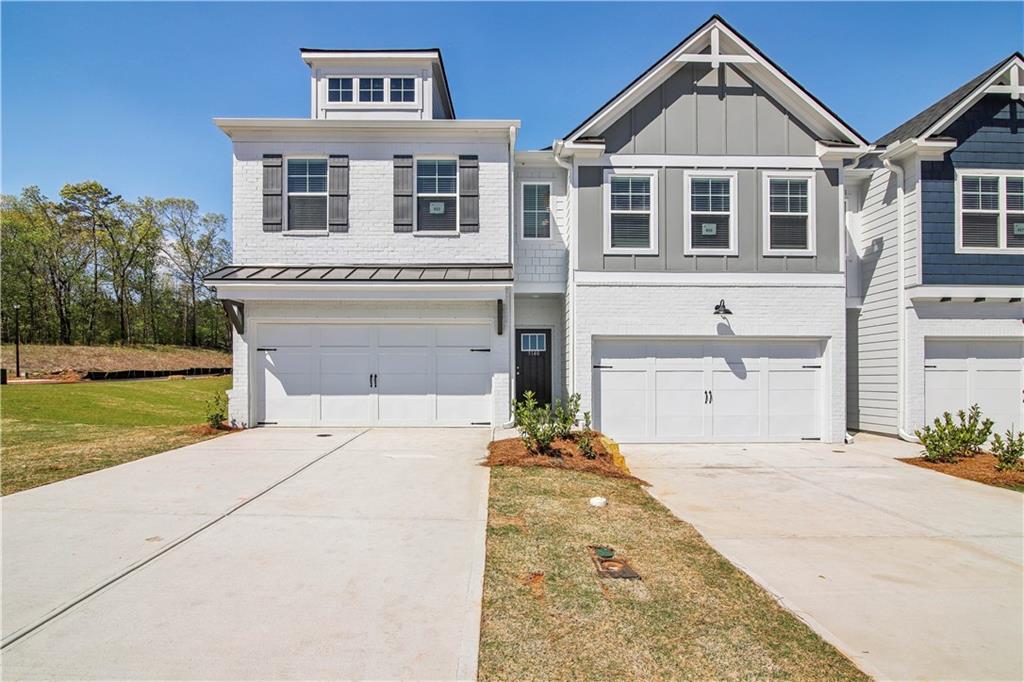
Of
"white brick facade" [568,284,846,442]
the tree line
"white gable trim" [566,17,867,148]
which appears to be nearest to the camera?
"white gable trim" [566,17,867,148]

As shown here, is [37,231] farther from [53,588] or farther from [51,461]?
[53,588]

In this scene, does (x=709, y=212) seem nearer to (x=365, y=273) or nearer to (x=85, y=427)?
(x=365, y=273)

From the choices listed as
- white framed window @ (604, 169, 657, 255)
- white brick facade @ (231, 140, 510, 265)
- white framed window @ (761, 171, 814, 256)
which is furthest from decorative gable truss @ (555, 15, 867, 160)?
white brick facade @ (231, 140, 510, 265)

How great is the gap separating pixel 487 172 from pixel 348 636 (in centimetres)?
1025

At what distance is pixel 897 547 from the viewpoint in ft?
17.5

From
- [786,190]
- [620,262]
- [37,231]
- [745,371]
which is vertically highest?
[37,231]

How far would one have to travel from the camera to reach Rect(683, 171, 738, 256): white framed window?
37.3 feet

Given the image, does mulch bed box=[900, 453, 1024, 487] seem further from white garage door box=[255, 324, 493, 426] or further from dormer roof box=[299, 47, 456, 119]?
dormer roof box=[299, 47, 456, 119]

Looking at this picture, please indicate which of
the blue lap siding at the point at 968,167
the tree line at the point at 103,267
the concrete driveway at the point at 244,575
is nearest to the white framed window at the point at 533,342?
the concrete driveway at the point at 244,575

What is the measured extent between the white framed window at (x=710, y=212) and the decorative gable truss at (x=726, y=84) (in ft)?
6.46

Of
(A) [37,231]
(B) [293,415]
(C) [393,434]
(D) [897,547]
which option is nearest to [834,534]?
(D) [897,547]

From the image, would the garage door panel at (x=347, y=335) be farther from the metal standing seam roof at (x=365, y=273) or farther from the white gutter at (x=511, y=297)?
the white gutter at (x=511, y=297)

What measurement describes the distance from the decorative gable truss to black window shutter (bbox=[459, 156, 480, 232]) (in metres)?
1.95

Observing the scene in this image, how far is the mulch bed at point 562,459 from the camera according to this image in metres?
8.27
